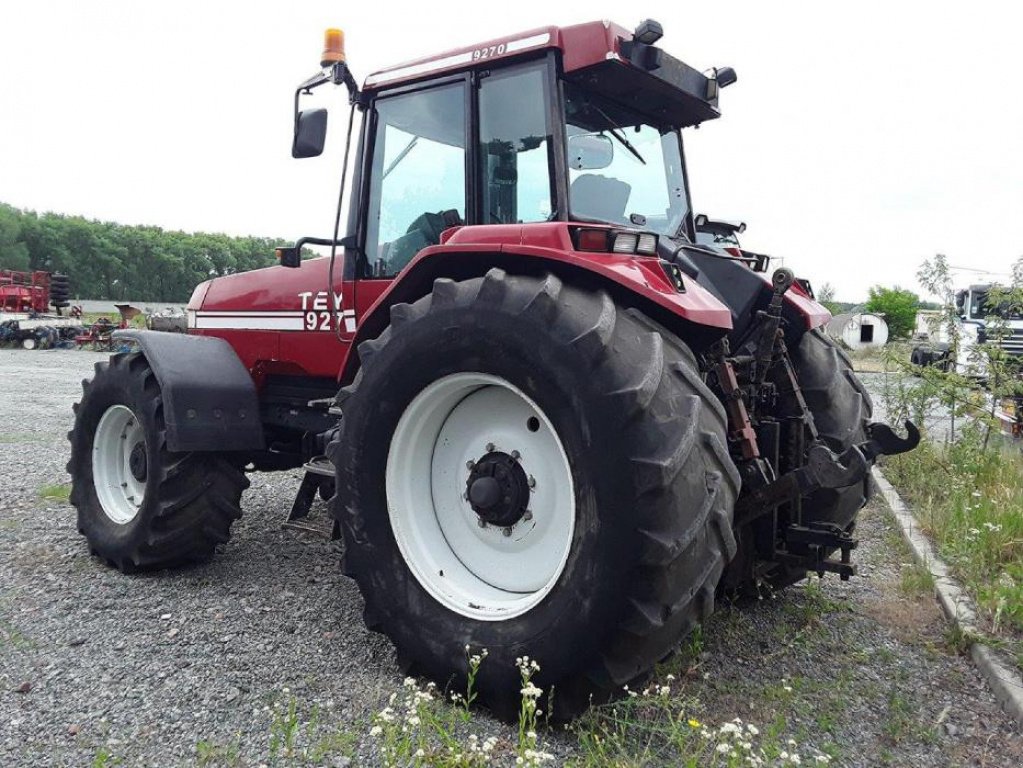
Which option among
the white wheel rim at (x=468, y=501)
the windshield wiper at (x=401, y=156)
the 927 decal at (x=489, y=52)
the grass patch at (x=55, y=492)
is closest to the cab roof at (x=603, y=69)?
the 927 decal at (x=489, y=52)

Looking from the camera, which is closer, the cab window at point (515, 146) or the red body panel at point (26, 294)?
the cab window at point (515, 146)

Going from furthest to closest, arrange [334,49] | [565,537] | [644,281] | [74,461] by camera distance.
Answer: [74,461] < [334,49] < [565,537] < [644,281]

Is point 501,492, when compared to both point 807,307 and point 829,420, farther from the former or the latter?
point 807,307

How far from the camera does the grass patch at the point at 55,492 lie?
19.1 ft

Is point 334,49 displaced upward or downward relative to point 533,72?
upward

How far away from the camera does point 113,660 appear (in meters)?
3.08

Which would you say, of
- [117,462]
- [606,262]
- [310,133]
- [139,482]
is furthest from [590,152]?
[117,462]

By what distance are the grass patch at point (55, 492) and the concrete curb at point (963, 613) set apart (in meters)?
5.70

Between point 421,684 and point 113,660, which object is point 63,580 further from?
point 421,684

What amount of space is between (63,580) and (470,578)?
7.85 ft

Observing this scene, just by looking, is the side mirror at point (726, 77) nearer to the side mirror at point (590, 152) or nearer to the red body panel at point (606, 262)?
the side mirror at point (590, 152)

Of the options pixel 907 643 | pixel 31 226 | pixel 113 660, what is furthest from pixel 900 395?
pixel 31 226

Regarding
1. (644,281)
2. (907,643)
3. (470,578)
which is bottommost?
(907,643)

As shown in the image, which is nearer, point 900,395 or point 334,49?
point 334,49
